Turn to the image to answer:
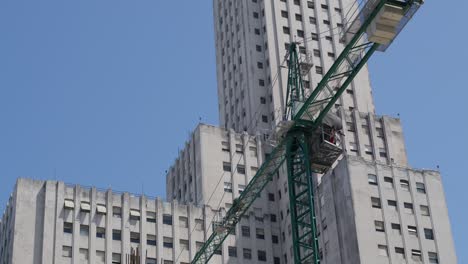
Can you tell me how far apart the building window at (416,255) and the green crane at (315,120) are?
63.0 ft

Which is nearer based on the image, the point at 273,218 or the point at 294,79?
the point at 294,79

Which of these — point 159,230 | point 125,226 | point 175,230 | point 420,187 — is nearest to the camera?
point 420,187

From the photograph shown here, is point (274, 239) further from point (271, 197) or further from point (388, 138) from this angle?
point (388, 138)

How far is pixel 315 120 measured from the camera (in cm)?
9362

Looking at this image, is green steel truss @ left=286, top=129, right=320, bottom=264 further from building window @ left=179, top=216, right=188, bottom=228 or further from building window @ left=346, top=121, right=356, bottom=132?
building window @ left=346, top=121, right=356, bottom=132

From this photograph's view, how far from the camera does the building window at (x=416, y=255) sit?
377 ft

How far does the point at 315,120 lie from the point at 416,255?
→ 94.1 ft

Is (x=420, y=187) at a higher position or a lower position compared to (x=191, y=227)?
higher

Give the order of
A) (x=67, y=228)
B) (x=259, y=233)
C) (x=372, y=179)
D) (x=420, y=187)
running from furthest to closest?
1. (x=259, y=233)
2. (x=420, y=187)
3. (x=67, y=228)
4. (x=372, y=179)

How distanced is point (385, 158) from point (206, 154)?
22535 mm

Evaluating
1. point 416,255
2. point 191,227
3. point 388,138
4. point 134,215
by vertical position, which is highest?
point 388,138

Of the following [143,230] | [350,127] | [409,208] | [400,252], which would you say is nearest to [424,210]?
[409,208]

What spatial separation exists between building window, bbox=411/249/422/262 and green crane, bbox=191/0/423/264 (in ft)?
63.0

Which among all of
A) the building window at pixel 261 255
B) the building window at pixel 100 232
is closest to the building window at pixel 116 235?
the building window at pixel 100 232
